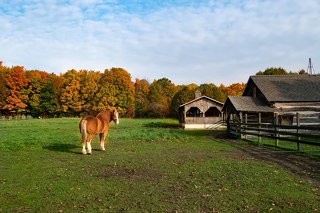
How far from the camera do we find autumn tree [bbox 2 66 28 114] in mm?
69125

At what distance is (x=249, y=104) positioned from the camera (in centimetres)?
2561

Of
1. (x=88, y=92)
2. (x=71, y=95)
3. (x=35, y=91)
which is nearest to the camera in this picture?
(x=71, y=95)

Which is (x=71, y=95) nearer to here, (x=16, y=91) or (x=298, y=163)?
(x=16, y=91)

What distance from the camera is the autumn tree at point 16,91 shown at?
69125 millimetres

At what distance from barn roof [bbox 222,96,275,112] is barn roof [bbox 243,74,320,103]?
89 cm

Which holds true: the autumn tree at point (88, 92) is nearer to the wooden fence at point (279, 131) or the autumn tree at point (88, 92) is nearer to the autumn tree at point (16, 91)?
the autumn tree at point (16, 91)

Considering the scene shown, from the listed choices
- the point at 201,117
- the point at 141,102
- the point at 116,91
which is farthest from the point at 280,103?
the point at 141,102

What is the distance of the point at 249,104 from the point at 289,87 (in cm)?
598

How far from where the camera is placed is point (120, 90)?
247ft

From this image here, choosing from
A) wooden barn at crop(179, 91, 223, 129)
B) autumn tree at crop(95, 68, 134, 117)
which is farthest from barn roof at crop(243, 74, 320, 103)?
autumn tree at crop(95, 68, 134, 117)

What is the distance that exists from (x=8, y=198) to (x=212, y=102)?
1472 inches

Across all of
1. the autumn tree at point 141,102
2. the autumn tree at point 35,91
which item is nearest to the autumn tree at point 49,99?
the autumn tree at point 35,91

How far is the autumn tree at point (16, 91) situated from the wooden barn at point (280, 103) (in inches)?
2330

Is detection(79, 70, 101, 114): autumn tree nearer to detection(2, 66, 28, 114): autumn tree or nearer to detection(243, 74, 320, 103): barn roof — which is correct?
detection(2, 66, 28, 114): autumn tree
